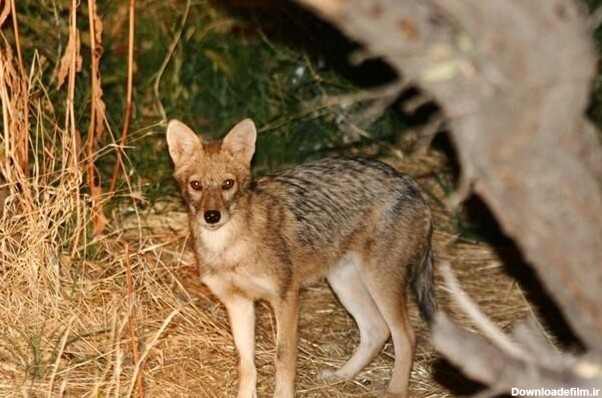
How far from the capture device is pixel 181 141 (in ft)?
23.2

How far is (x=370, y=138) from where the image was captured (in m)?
10.2

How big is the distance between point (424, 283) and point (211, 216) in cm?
123

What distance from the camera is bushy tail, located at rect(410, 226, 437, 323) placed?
718 centimetres

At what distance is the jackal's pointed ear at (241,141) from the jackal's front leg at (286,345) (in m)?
0.74

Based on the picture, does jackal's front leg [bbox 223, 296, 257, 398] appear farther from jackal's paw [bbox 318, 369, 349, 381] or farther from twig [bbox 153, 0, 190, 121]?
twig [bbox 153, 0, 190, 121]

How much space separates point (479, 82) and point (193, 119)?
6.80 meters

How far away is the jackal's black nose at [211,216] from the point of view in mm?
6684

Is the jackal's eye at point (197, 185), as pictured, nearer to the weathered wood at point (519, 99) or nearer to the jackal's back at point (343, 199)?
the jackal's back at point (343, 199)

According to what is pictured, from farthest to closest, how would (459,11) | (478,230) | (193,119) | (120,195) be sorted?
(193,119), (478,230), (120,195), (459,11)

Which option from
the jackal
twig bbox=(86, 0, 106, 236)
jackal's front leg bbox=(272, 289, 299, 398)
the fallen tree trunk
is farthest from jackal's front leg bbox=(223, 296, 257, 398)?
the fallen tree trunk

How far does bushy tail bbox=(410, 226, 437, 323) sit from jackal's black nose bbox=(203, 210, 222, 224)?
1104mm

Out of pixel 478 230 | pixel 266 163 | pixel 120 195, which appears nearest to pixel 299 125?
pixel 266 163

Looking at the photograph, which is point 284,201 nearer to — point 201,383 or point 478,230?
point 201,383

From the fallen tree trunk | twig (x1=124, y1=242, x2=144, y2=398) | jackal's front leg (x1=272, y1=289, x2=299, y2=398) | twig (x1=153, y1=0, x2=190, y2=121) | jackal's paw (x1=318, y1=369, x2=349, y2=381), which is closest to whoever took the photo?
the fallen tree trunk
